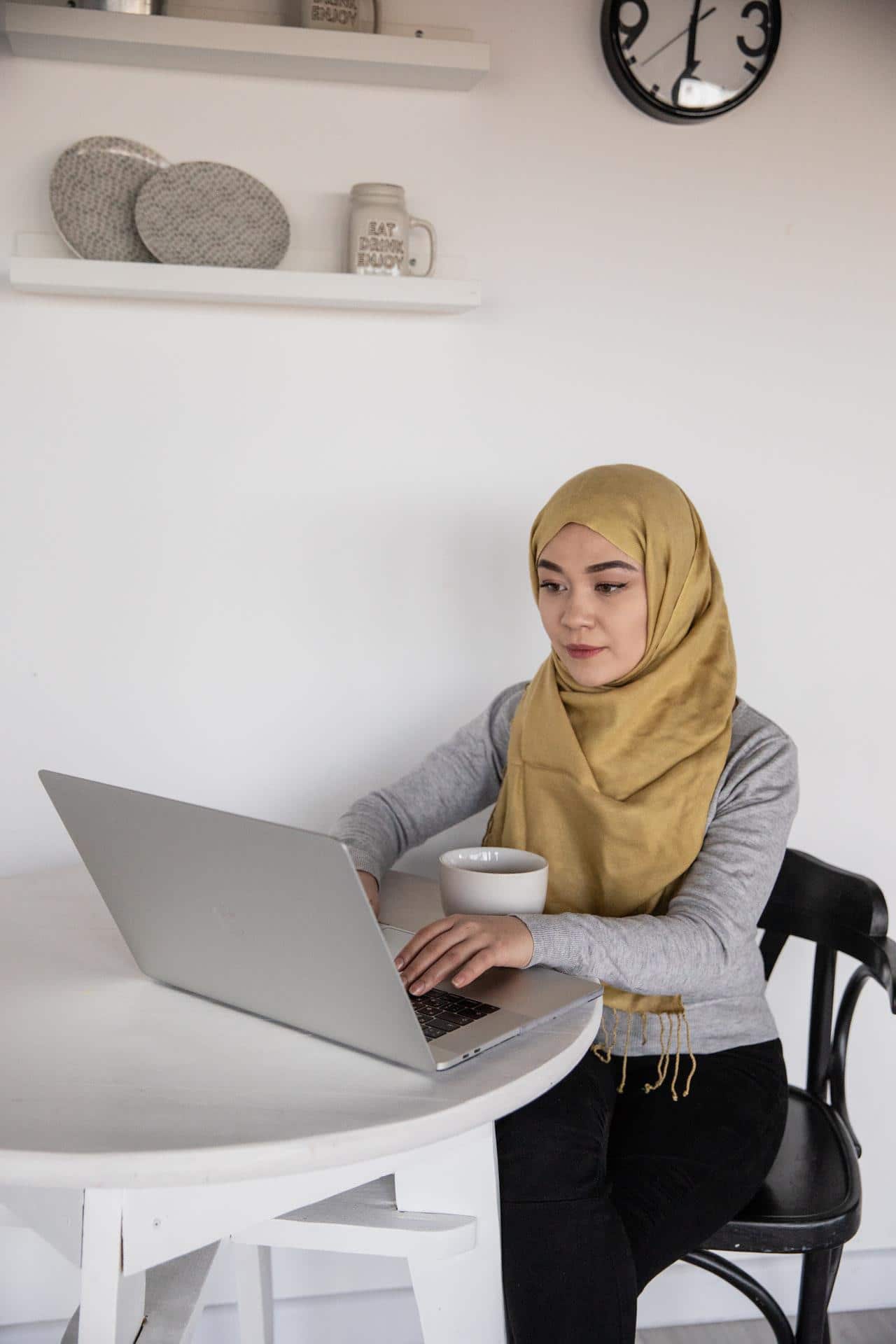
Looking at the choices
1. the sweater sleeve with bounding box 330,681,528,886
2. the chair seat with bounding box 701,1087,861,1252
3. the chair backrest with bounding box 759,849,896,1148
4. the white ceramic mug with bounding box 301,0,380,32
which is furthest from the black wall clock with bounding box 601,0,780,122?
the chair seat with bounding box 701,1087,861,1252

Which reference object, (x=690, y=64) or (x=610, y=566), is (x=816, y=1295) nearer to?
(x=610, y=566)

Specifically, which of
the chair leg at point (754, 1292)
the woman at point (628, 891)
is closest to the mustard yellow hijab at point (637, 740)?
the woman at point (628, 891)

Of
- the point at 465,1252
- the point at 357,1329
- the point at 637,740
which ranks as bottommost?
the point at 357,1329

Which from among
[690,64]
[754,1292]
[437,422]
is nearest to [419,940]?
[754,1292]

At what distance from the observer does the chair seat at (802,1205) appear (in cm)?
121

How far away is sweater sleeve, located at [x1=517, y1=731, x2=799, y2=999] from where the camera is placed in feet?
3.76

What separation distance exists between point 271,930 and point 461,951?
8.6 inches

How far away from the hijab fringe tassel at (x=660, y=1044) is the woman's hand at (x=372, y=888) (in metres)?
0.28

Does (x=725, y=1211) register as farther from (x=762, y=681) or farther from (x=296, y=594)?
(x=296, y=594)

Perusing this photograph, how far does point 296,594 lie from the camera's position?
1.78 meters

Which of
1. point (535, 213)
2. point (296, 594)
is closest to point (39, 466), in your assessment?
point (296, 594)

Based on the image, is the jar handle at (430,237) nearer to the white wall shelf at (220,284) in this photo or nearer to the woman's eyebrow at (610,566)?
the white wall shelf at (220,284)

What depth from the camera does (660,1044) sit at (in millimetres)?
1335

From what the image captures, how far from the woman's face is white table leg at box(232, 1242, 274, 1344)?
0.82 meters
